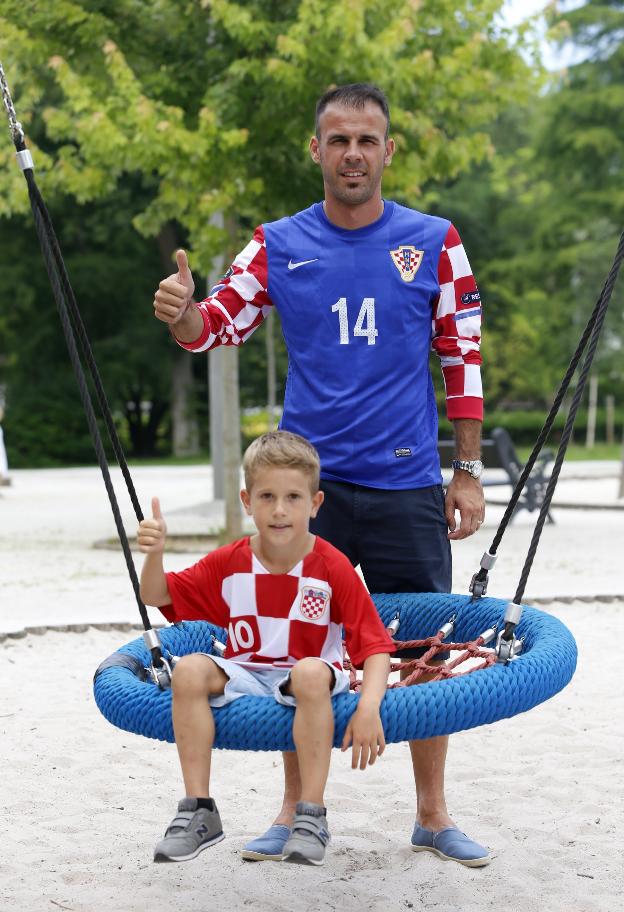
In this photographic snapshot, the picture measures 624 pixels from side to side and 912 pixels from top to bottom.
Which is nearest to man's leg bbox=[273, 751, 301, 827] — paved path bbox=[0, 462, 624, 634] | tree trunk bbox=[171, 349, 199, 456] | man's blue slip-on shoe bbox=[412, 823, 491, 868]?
man's blue slip-on shoe bbox=[412, 823, 491, 868]

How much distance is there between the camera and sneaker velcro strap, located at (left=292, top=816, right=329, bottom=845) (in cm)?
265

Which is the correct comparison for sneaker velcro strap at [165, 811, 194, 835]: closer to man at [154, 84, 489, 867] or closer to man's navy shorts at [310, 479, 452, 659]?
man at [154, 84, 489, 867]

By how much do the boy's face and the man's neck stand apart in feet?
2.38

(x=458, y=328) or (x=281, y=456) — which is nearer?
(x=281, y=456)

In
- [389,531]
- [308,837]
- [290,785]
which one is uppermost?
[389,531]

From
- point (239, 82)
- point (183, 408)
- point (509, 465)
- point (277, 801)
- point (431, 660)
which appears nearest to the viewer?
point (431, 660)

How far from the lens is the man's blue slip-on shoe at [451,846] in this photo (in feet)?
10.9

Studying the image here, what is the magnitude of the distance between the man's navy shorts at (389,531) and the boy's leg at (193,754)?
0.66 metres

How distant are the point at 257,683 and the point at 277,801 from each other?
1.24 meters

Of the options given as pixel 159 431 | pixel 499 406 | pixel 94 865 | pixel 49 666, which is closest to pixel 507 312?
pixel 499 406

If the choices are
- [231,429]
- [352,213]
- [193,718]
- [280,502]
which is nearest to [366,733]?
[193,718]

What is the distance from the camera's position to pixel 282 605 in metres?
2.88

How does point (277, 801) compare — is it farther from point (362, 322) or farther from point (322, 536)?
point (362, 322)

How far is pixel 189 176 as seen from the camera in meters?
9.45
